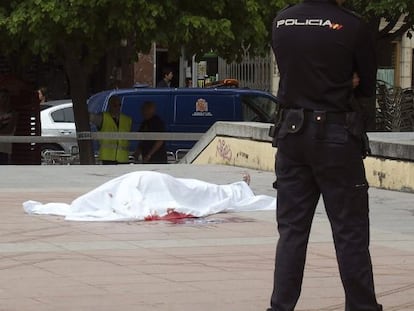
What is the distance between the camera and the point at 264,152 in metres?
16.1

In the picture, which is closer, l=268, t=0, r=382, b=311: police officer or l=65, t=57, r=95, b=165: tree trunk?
l=268, t=0, r=382, b=311: police officer

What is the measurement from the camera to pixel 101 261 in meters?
8.28

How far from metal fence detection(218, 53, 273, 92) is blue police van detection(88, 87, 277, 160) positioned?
11.4 meters

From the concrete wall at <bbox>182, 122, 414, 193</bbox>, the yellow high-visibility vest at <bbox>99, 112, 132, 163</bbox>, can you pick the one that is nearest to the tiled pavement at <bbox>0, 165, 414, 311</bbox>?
the concrete wall at <bbox>182, 122, 414, 193</bbox>

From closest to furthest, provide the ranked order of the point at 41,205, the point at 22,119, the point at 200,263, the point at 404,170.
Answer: the point at 200,263 < the point at 41,205 < the point at 404,170 < the point at 22,119

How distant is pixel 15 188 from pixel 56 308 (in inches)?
283

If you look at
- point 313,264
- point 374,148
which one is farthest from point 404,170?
point 313,264

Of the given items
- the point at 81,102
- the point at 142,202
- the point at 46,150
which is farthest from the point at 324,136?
the point at 46,150

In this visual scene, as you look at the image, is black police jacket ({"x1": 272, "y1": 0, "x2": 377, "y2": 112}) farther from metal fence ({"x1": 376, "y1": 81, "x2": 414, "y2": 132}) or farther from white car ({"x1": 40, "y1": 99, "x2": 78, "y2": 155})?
metal fence ({"x1": 376, "y1": 81, "x2": 414, "y2": 132})

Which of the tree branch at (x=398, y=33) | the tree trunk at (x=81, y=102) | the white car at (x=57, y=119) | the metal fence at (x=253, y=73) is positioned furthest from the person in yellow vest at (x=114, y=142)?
the metal fence at (x=253, y=73)

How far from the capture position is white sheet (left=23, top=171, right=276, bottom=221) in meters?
10.9

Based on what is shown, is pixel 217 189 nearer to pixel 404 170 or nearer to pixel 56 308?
pixel 404 170

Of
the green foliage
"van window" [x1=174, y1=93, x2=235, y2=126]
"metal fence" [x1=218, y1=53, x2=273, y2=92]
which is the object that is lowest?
"van window" [x1=174, y1=93, x2=235, y2=126]

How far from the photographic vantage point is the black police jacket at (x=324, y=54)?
564cm
